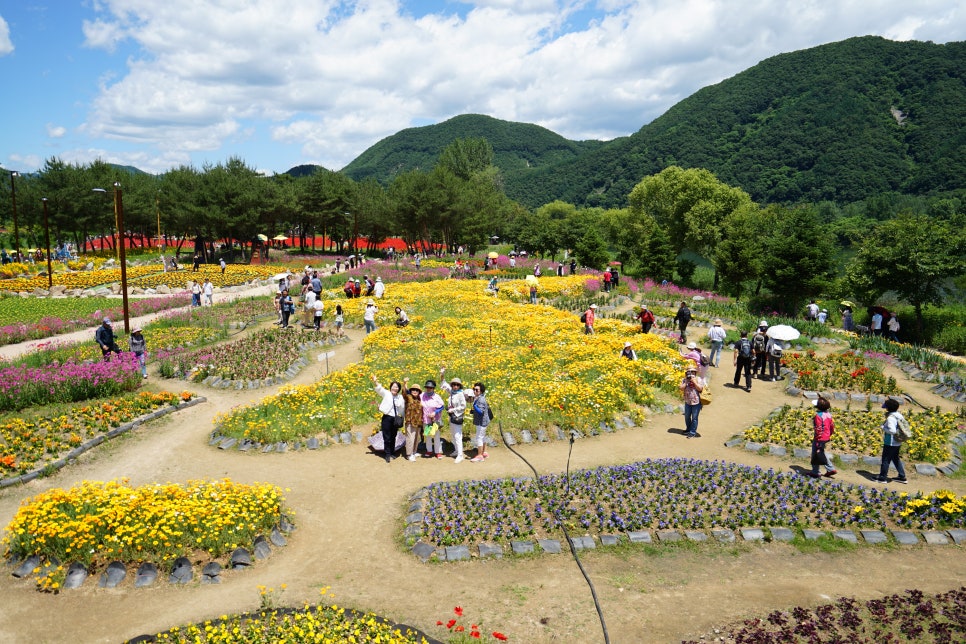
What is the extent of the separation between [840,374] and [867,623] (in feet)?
47.0

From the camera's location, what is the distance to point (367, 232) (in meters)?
78.2

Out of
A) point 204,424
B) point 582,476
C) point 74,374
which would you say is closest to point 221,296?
point 74,374

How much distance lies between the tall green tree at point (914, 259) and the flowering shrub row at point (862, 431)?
58.0ft

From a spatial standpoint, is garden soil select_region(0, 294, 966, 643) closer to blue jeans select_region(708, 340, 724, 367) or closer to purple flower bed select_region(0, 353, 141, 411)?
purple flower bed select_region(0, 353, 141, 411)

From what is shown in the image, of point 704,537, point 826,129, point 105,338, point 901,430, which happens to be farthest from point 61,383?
point 826,129

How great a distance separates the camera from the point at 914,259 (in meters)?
31.2

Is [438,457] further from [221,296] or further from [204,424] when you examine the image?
[221,296]

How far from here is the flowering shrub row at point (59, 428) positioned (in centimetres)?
1339

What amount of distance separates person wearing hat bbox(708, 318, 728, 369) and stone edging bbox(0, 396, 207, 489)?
19.0 metres

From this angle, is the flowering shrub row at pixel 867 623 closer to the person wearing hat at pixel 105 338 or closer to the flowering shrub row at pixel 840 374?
the flowering shrub row at pixel 840 374

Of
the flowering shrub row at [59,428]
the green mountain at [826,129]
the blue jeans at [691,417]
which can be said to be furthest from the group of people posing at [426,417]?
the green mountain at [826,129]

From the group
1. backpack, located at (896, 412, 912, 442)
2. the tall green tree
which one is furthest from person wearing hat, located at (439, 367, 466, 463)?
the tall green tree

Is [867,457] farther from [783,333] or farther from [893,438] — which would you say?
[783,333]

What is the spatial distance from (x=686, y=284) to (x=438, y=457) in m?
51.8
